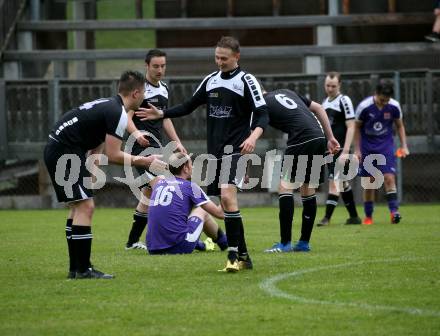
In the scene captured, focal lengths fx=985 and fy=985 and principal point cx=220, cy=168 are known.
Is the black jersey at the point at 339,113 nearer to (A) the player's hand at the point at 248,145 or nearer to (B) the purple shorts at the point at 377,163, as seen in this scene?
(B) the purple shorts at the point at 377,163

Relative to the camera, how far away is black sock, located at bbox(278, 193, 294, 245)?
436 inches

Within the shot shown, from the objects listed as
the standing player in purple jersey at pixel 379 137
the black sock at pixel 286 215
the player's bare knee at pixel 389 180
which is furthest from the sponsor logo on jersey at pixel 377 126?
the black sock at pixel 286 215

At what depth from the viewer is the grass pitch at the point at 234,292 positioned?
21.2 ft

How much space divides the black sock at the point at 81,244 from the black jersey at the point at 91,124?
2.39 feet

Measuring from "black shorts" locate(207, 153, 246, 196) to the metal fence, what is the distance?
12355 mm

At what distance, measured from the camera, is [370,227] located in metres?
14.8

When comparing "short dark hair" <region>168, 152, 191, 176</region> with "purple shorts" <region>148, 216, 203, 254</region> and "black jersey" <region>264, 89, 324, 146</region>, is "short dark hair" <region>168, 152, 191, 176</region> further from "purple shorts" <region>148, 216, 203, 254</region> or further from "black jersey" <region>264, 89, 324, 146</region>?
"black jersey" <region>264, 89, 324, 146</region>

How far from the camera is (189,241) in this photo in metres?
11.0

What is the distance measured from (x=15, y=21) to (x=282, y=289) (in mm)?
20321

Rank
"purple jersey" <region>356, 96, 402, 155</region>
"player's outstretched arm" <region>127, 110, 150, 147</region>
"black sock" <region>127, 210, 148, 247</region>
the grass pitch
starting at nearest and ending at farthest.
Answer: the grass pitch
"player's outstretched arm" <region>127, 110, 150, 147</region>
"black sock" <region>127, 210, 148, 247</region>
"purple jersey" <region>356, 96, 402, 155</region>

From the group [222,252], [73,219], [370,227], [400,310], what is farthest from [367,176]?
[400,310]

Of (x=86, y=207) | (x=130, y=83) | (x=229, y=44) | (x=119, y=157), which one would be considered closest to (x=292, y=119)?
(x=229, y=44)

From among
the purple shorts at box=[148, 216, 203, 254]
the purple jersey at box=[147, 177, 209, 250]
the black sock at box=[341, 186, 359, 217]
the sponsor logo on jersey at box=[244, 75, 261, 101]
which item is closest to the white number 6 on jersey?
the purple jersey at box=[147, 177, 209, 250]

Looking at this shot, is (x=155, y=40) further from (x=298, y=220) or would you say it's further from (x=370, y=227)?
Result: (x=370, y=227)
